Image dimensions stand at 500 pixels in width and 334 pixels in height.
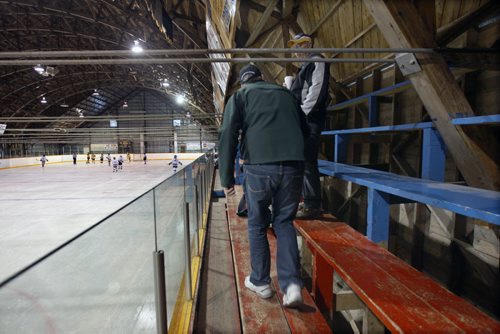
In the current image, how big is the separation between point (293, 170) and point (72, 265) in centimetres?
139

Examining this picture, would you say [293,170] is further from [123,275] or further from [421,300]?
[123,275]

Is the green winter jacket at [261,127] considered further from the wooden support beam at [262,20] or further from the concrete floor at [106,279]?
the wooden support beam at [262,20]

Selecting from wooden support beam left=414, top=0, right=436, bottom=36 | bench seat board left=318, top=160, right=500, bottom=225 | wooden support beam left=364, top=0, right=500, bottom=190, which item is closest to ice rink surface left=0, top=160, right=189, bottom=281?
bench seat board left=318, top=160, right=500, bottom=225

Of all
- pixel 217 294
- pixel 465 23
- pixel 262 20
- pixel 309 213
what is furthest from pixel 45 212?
pixel 465 23

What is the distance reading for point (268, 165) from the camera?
1.81 meters

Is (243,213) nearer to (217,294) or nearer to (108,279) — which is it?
(217,294)

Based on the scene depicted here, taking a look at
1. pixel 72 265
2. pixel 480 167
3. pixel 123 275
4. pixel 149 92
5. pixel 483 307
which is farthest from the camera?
pixel 149 92

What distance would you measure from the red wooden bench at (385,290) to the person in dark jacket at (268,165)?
1.30 feet

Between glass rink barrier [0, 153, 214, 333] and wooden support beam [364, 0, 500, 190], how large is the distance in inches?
99.1

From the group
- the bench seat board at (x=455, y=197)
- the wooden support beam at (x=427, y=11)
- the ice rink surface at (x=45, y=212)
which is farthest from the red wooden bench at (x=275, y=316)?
the wooden support beam at (x=427, y=11)

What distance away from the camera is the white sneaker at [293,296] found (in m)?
1.73

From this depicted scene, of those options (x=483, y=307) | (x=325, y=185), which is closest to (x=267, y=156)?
(x=483, y=307)

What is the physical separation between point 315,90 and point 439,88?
1.16 meters

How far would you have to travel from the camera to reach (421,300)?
1.42 meters
